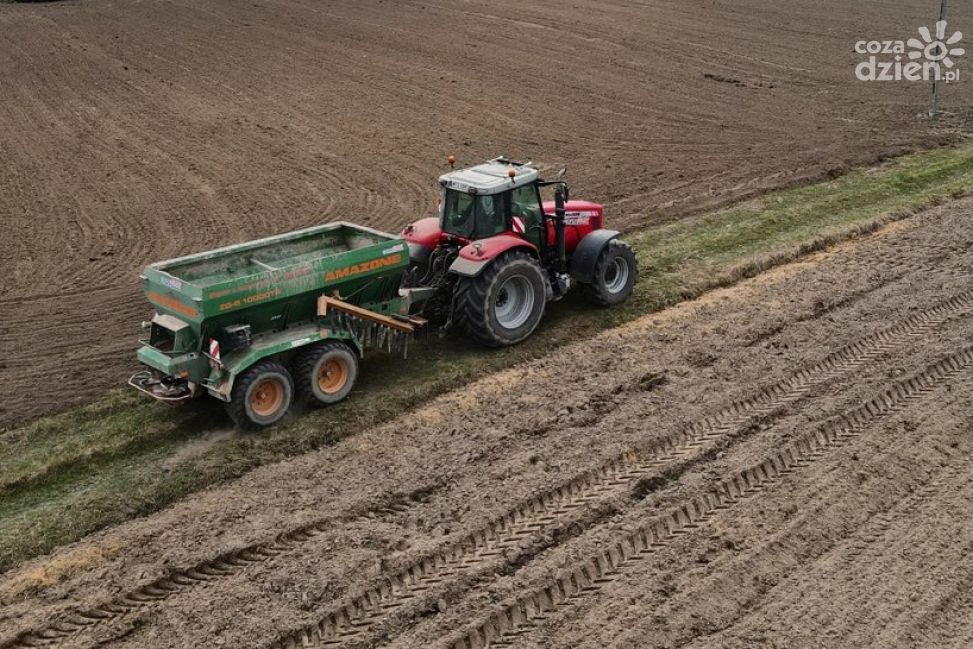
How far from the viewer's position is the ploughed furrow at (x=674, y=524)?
7301 mm

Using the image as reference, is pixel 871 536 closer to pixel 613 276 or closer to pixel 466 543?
pixel 466 543

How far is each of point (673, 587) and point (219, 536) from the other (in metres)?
3.62

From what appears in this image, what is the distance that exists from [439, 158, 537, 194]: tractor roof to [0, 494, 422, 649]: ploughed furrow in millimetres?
3974

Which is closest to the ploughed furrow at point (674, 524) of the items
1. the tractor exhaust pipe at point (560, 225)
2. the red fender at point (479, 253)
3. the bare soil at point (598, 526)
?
the bare soil at point (598, 526)

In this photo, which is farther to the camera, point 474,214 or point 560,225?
point 560,225

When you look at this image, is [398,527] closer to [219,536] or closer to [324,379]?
[219,536]

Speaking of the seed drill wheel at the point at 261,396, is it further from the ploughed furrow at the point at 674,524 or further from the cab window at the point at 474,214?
the ploughed furrow at the point at 674,524

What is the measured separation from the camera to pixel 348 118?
2169 cm

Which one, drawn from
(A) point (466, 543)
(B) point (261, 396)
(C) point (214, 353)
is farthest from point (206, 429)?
(A) point (466, 543)

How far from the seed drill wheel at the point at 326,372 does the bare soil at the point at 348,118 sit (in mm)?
2353

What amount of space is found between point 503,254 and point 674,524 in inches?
158

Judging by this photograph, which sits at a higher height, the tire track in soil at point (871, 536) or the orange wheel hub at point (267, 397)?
the orange wheel hub at point (267, 397)

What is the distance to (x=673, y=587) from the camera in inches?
301

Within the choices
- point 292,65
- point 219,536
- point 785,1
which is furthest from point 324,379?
point 785,1
